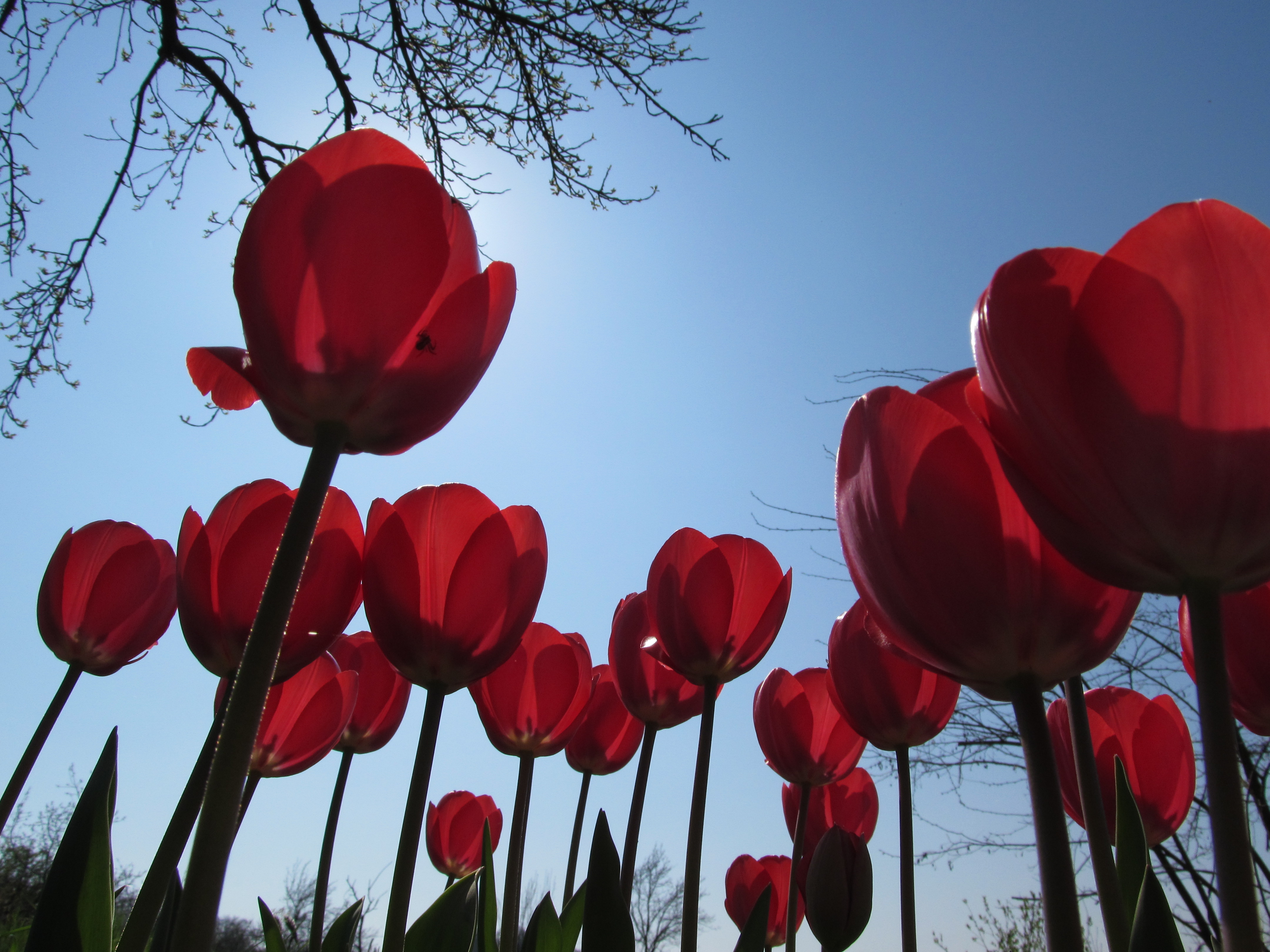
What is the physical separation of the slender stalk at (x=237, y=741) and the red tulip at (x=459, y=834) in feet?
4.33

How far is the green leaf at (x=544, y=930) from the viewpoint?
0.72 meters

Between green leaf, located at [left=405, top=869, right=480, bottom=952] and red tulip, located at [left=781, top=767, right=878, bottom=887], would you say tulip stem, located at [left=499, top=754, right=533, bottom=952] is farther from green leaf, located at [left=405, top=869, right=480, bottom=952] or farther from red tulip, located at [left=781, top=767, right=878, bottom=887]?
red tulip, located at [left=781, top=767, right=878, bottom=887]

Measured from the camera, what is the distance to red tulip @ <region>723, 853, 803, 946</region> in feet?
4.84

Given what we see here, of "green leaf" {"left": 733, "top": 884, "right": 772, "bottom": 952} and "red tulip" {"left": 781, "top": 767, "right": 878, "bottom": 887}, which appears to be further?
"red tulip" {"left": 781, "top": 767, "right": 878, "bottom": 887}

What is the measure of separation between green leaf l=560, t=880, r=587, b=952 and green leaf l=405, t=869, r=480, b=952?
0.56ft

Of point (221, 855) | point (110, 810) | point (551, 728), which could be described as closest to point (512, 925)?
point (551, 728)

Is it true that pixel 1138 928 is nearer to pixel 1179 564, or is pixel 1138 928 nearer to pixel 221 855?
pixel 1179 564

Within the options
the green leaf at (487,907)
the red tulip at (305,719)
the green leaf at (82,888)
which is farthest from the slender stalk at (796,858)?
the green leaf at (82,888)

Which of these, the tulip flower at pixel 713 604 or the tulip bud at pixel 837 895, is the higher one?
the tulip flower at pixel 713 604

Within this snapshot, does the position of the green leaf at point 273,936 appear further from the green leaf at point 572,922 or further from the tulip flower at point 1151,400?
the tulip flower at point 1151,400

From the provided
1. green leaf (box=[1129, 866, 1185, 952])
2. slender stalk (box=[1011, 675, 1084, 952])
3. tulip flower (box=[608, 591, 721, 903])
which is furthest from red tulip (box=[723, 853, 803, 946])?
slender stalk (box=[1011, 675, 1084, 952])

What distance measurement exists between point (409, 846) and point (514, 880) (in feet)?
1.28

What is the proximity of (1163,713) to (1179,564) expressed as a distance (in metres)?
0.58

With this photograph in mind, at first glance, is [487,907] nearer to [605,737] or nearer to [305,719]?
[305,719]
